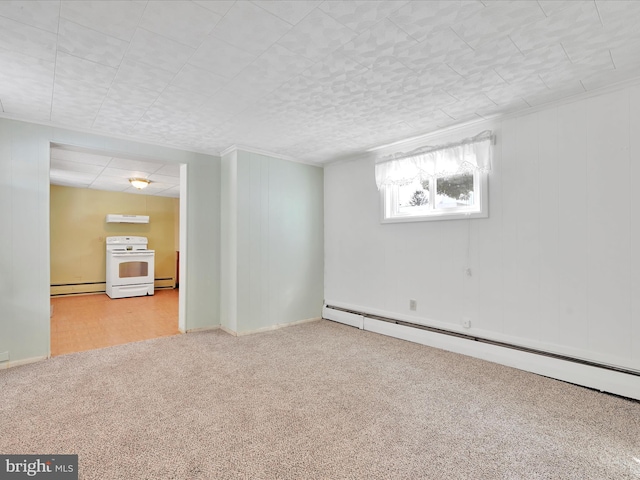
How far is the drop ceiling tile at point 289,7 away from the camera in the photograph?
61.7 inches

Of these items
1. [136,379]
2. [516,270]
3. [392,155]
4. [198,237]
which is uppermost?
[392,155]

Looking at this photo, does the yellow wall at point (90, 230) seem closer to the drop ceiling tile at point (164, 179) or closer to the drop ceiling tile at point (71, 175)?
the drop ceiling tile at point (71, 175)

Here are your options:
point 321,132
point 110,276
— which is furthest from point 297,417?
point 110,276

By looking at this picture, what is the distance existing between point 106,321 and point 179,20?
4.39 m

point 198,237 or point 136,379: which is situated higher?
point 198,237

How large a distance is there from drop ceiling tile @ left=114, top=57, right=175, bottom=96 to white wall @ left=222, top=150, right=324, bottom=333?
5.12ft

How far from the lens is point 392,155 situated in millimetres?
3840

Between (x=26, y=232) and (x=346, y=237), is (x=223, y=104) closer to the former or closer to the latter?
(x=26, y=232)

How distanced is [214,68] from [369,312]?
10.5 feet

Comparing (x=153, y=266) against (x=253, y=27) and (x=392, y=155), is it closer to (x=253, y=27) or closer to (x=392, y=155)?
(x=392, y=155)

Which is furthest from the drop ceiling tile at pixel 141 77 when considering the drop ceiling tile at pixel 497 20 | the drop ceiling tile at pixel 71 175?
the drop ceiling tile at pixel 71 175

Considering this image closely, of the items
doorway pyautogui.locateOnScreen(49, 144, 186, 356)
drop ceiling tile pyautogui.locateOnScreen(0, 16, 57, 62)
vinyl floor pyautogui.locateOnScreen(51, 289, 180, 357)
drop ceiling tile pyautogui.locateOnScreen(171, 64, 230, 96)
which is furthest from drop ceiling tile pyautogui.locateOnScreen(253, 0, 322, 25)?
vinyl floor pyautogui.locateOnScreen(51, 289, 180, 357)

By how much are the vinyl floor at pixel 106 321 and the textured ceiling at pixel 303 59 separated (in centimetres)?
237

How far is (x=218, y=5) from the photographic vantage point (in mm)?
1581
